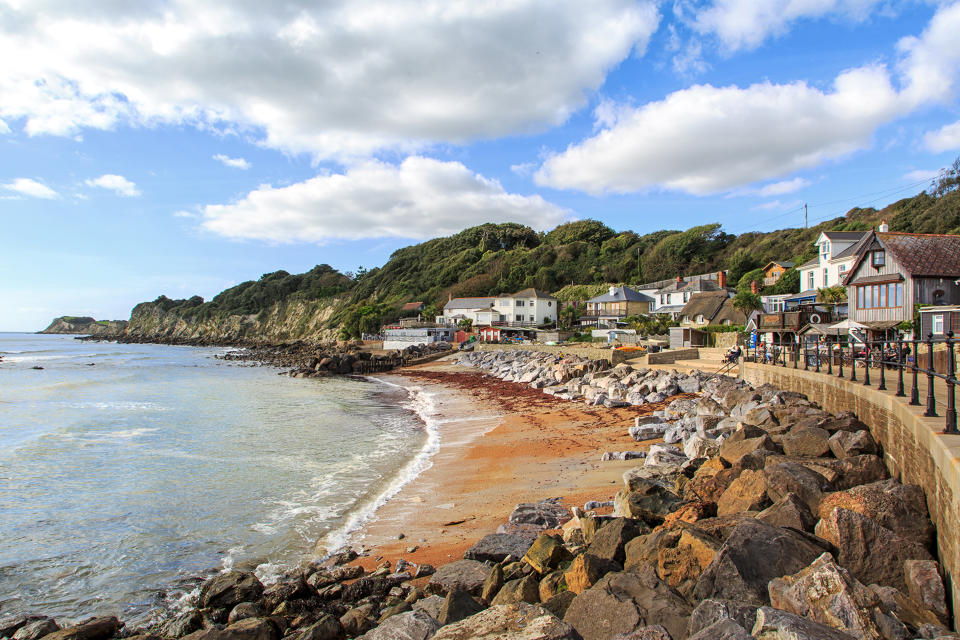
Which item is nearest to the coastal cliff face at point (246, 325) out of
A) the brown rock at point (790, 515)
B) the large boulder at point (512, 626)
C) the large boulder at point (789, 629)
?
the brown rock at point (790, 515)

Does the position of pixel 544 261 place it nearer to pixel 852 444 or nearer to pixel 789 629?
pixel 852 444

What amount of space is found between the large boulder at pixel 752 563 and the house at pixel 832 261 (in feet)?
116

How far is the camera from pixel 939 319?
22031 millimetres

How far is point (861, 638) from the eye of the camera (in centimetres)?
345

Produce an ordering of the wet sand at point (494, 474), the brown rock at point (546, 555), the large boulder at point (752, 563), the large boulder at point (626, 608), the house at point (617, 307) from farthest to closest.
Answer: the house at point (617, 307) → the wet sand at point (494, 474) → the brown rock at point (546, 555) → the large boulder at point (752, 563) → the large boulder at point (626, 608)

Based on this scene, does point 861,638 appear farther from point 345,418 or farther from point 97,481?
point 345,418

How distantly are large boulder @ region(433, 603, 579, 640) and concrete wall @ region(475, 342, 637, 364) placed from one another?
87.5 feet

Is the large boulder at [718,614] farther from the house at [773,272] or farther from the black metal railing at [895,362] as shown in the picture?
the house at [773,272]

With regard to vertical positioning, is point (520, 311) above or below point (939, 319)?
above

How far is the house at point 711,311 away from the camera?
4081 cm

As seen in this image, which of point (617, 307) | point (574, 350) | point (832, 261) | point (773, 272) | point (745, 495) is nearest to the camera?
point (745, 495)

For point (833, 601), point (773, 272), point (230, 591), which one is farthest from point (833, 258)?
point (230, 591)

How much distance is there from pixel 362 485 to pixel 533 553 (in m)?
6.91

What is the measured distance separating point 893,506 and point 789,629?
272 centimetres
